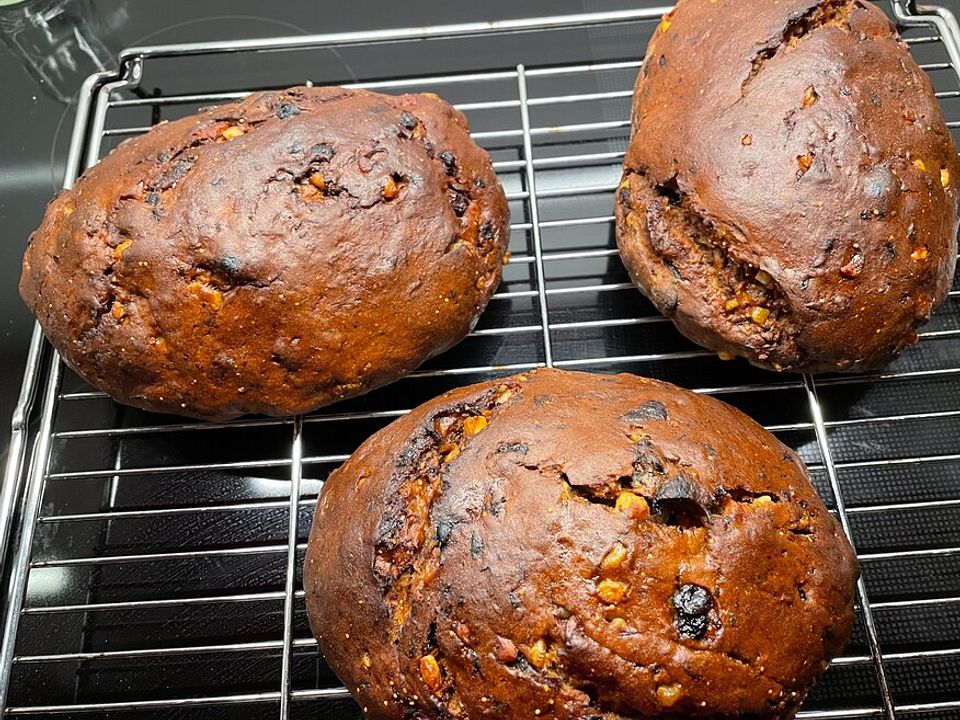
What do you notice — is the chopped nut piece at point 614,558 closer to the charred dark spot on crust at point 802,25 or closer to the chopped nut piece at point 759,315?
the chopped nut piece at point 759,315

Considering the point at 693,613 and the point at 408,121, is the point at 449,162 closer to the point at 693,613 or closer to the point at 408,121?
the point at 408,121

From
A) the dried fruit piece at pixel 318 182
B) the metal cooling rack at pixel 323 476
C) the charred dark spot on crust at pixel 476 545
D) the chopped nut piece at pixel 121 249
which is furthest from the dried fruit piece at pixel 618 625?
the chopped nut piece at pixel 121 249

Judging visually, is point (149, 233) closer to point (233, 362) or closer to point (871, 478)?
point (233, 362)

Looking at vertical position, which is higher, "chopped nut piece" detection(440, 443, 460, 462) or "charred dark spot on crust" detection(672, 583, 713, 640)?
"chopped nut piece" detection(440, 443, 460, 462)

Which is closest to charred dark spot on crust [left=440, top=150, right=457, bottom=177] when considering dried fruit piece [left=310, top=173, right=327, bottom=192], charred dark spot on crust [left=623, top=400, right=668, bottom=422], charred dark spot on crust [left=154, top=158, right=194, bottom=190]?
dried fruit piece [left=310, top=173, right=327, bottom=192]

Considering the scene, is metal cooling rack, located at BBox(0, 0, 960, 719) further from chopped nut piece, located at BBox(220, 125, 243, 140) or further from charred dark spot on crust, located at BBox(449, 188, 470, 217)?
chopped nut piece, located at BBox(220, 125, 243, 140)

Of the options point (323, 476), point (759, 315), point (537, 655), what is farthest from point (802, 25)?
point (323, 476)
